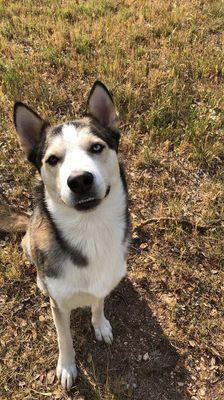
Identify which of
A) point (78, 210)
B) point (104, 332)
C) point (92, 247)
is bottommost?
point (104, 332)

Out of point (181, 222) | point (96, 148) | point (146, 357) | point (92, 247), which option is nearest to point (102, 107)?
point (96, 148)

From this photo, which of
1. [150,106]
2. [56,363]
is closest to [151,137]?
[150,106]

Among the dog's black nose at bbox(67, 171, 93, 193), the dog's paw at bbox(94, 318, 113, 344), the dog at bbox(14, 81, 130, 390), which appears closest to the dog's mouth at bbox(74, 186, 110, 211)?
the dog at bbox(14, 81, 130, 390)

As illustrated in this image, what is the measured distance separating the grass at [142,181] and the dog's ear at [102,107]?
1630 millimetres

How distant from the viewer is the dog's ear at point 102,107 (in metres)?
3.06

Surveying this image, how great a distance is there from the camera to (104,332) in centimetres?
376

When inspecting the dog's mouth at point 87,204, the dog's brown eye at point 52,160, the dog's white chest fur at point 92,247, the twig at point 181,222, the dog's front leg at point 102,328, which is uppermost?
the dog's brown eye at point 52,160

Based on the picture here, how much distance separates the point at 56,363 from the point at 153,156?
8.63 ft

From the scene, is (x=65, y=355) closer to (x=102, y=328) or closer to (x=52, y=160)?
(x=102, y=328)

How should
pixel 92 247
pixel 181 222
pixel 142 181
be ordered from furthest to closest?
pixel 142 181
pixel 181 222
pixel 92 247

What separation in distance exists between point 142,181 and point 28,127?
2.18m

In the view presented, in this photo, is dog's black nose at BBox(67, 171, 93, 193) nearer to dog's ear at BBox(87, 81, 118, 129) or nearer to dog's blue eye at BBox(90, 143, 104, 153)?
dog's blue eye at BBox(90, 143, 104, 153)

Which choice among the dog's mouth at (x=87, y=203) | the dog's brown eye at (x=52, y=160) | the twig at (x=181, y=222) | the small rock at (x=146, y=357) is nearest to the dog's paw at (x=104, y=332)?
the small rock at (x=146, y=357)

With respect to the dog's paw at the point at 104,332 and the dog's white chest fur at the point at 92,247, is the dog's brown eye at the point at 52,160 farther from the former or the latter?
the dog's paw at the point at 104,332
